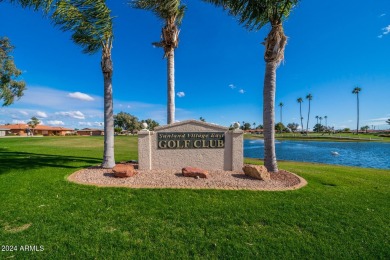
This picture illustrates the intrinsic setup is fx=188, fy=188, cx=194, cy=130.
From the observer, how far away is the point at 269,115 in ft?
28.2

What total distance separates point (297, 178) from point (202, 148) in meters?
4.21

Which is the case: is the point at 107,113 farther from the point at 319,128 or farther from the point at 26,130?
the point at 319,128

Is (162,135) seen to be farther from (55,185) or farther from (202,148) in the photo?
(55,185)

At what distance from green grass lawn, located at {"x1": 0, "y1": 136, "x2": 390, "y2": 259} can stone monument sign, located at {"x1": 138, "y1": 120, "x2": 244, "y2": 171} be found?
287 cm

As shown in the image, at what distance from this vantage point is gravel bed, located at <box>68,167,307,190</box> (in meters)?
6.66

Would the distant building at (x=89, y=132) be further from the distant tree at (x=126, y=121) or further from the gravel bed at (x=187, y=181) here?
the gravel bed at (x=187, y=181)

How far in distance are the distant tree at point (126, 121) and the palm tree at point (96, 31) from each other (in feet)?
260

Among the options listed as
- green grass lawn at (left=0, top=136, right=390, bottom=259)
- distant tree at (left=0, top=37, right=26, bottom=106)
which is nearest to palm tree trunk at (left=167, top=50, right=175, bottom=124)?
green grass lawn at (left=0, top=136, right=390, bottom=259)

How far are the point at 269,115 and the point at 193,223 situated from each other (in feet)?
20.2

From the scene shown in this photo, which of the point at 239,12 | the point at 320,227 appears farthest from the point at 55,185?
the point at 239,12

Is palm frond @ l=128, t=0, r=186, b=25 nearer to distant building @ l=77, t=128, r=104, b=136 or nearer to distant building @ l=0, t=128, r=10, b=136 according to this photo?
distant building @ l=0, t=128, r=10, b=136

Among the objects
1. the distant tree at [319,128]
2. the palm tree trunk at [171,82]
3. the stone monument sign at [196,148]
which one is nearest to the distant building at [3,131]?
the palm tree trunk at [171,82]

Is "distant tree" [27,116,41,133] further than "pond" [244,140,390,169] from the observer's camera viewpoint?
Yes

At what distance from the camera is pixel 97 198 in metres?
5.64
